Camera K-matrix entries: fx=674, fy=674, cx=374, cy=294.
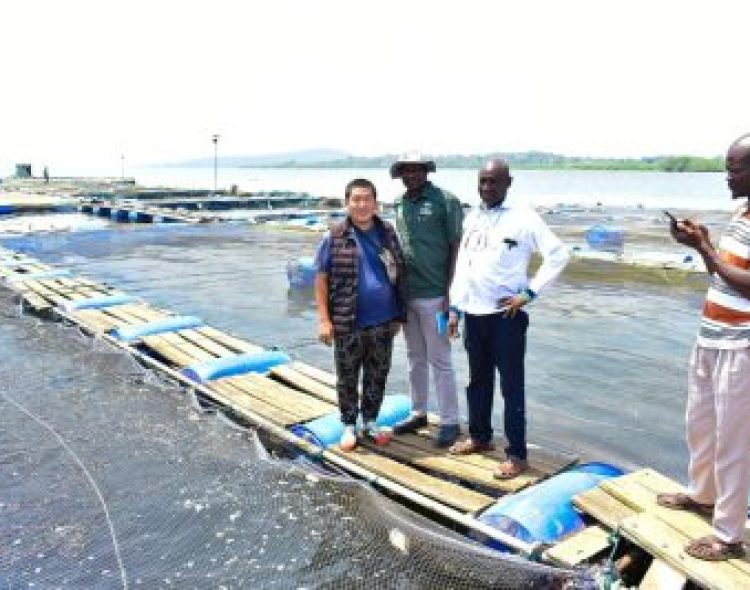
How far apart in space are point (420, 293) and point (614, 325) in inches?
288

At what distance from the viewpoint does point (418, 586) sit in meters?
3.31

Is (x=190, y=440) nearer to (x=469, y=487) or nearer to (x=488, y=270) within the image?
(x=469, y=487)

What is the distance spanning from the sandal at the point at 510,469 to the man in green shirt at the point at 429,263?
23.9 inches

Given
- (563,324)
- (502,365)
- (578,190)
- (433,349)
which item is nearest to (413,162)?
(433,349)

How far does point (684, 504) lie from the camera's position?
3.48 metres

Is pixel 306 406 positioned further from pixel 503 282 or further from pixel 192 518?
pixel 503 282

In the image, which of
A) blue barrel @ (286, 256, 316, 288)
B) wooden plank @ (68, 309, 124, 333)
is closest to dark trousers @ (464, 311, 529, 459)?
wooden plank @ (68, 309, 124, 333)

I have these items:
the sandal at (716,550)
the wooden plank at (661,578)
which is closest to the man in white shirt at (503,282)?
the wooden plank at (661,578)

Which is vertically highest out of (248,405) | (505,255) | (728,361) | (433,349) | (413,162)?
(413,162)

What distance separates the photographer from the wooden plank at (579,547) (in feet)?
10.8

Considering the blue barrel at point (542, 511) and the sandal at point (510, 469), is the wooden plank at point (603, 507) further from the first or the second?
the sandal at point (510, 469)

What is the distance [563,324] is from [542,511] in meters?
7.68

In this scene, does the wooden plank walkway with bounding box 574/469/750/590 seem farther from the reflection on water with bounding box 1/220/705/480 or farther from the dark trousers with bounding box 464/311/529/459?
the reflection on water with bounding box 1/220/705/480

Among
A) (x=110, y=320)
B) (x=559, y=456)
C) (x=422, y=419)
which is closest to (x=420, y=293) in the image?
(x=422, y=419)
